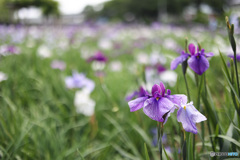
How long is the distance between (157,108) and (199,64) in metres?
0.26

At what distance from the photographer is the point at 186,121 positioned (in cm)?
63

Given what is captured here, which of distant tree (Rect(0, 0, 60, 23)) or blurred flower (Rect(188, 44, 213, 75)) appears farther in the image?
distant tree (Rect(0, 0, 60, 23))

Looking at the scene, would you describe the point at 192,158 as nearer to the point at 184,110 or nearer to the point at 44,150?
the point at 184,110

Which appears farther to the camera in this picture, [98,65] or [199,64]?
[98,65]

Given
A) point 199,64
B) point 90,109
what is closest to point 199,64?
point 199,64

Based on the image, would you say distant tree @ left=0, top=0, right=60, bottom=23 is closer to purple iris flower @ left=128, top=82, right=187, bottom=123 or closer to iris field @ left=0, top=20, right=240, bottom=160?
iris field @ left=0, top=20, right=240, bottom=160

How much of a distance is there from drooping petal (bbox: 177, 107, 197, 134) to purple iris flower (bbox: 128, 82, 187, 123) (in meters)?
0.03

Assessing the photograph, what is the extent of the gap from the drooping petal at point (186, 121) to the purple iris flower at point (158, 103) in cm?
3

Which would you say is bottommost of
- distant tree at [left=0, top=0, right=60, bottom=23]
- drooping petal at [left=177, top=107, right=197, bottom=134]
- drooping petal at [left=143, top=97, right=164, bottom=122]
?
drooping petal at [left=177, top=107, right=197, bottom=134]

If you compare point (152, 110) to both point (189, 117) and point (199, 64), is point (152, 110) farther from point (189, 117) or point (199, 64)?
point (199, 64)

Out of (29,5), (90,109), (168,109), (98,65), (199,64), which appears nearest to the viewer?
(168,109)

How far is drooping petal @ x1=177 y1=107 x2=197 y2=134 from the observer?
622mm

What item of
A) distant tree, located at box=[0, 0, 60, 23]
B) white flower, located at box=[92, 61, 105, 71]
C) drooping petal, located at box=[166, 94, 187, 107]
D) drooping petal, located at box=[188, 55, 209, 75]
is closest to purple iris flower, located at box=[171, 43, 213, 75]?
drooping petal, located at box=[188, 55, 209, 75]

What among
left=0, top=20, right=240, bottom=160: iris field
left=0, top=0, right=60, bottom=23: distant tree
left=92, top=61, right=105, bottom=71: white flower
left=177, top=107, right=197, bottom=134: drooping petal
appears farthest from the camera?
left=0, top=0, right=60, bottom=23: distant tree
